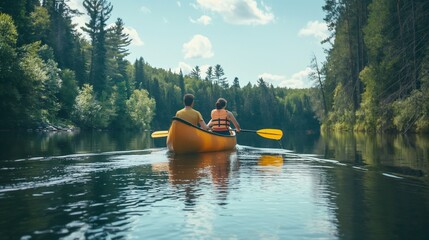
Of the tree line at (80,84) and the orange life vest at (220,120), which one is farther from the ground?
the tree line at (80,84)

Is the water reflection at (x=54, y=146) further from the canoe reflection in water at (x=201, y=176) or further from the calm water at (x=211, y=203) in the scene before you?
the canoe reflection in water at (x=201, y=176)

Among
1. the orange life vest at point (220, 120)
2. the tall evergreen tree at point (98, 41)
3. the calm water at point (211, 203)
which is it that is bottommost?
the calm water at point (211, 203)

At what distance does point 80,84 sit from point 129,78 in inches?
1189

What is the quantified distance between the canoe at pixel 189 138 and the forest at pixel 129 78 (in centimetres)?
1834

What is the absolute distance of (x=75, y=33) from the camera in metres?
72.6

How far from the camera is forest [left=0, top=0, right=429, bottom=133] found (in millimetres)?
30312

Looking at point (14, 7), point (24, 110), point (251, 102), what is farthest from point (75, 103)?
point (251, 102)

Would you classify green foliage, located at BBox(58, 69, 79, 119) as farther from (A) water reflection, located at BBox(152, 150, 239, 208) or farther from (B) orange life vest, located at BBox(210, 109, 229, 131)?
(A) water reflection, located at BBox(152, 150, 239, 208)

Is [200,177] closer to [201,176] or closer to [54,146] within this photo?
[201,176]

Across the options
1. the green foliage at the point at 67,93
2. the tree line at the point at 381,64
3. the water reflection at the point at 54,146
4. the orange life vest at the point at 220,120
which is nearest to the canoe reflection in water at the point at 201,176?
the orange life vest at the point at 220,120

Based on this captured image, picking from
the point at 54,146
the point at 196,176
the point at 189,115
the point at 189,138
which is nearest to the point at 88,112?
the point at 54,146

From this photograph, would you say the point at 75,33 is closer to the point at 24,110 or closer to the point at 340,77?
the point at 24,110

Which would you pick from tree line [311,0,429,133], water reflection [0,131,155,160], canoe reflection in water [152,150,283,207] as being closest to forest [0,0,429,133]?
tree line [311,0,429,133]

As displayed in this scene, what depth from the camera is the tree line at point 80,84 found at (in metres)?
32.7
